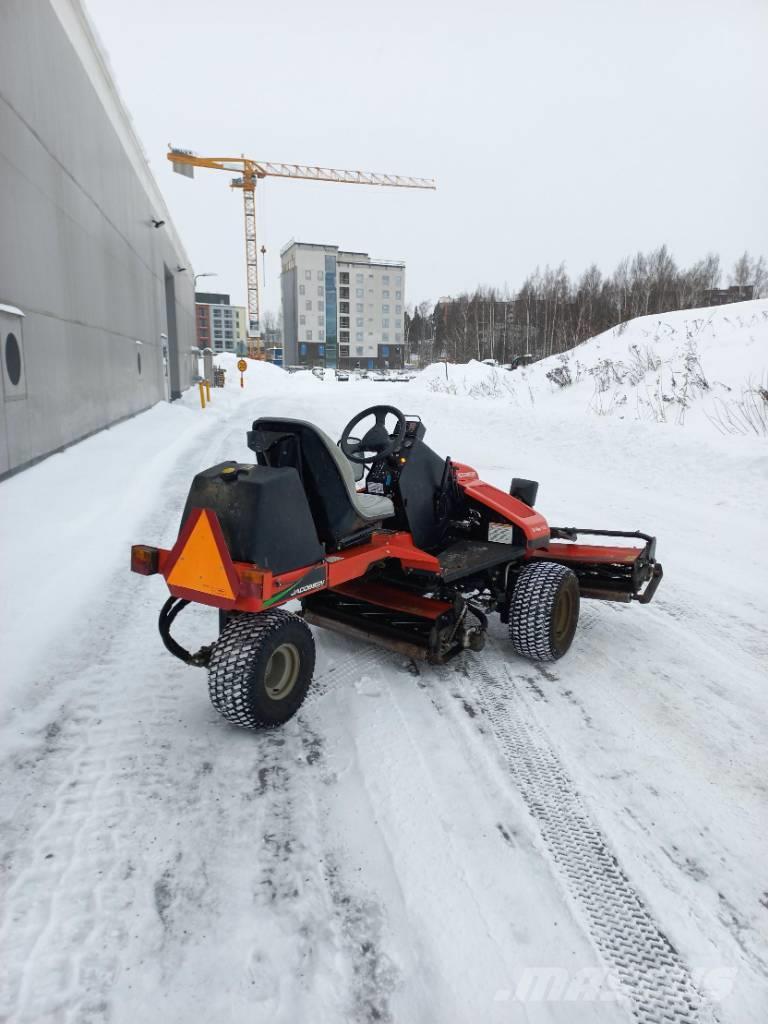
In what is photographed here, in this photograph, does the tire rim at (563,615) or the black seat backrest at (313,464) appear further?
the tire rim at (563,615)

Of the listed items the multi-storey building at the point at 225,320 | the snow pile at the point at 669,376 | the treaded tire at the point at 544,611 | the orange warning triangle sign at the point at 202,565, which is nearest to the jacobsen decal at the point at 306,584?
the orange warning triangle sign at the point at 202,565

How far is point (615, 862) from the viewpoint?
2059 mm

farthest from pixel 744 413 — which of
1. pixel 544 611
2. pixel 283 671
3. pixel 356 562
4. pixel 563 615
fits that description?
pixel 283 671

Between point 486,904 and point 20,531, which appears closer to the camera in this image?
point 486,904

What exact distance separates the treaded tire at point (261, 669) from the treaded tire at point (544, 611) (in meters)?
1.23

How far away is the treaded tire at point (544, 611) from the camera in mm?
3340

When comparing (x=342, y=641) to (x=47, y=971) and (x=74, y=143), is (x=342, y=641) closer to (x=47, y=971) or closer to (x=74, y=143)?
(x=47, y=971)

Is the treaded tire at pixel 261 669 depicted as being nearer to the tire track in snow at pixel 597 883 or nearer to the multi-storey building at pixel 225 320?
→ the tire track in snow at pixel 597 883

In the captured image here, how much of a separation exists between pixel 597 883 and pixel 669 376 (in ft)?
47.5

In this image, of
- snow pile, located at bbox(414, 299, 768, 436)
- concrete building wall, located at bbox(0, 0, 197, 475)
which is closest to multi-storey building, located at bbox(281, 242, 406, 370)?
snow pile, located at bbox(414, 299, 768, 436)

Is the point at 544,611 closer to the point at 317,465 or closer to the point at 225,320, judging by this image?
the point at 317,465

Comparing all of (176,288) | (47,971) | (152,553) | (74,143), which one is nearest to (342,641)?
(152,553)

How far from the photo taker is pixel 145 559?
2883 millimetres

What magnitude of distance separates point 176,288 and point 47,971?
92.7ft
